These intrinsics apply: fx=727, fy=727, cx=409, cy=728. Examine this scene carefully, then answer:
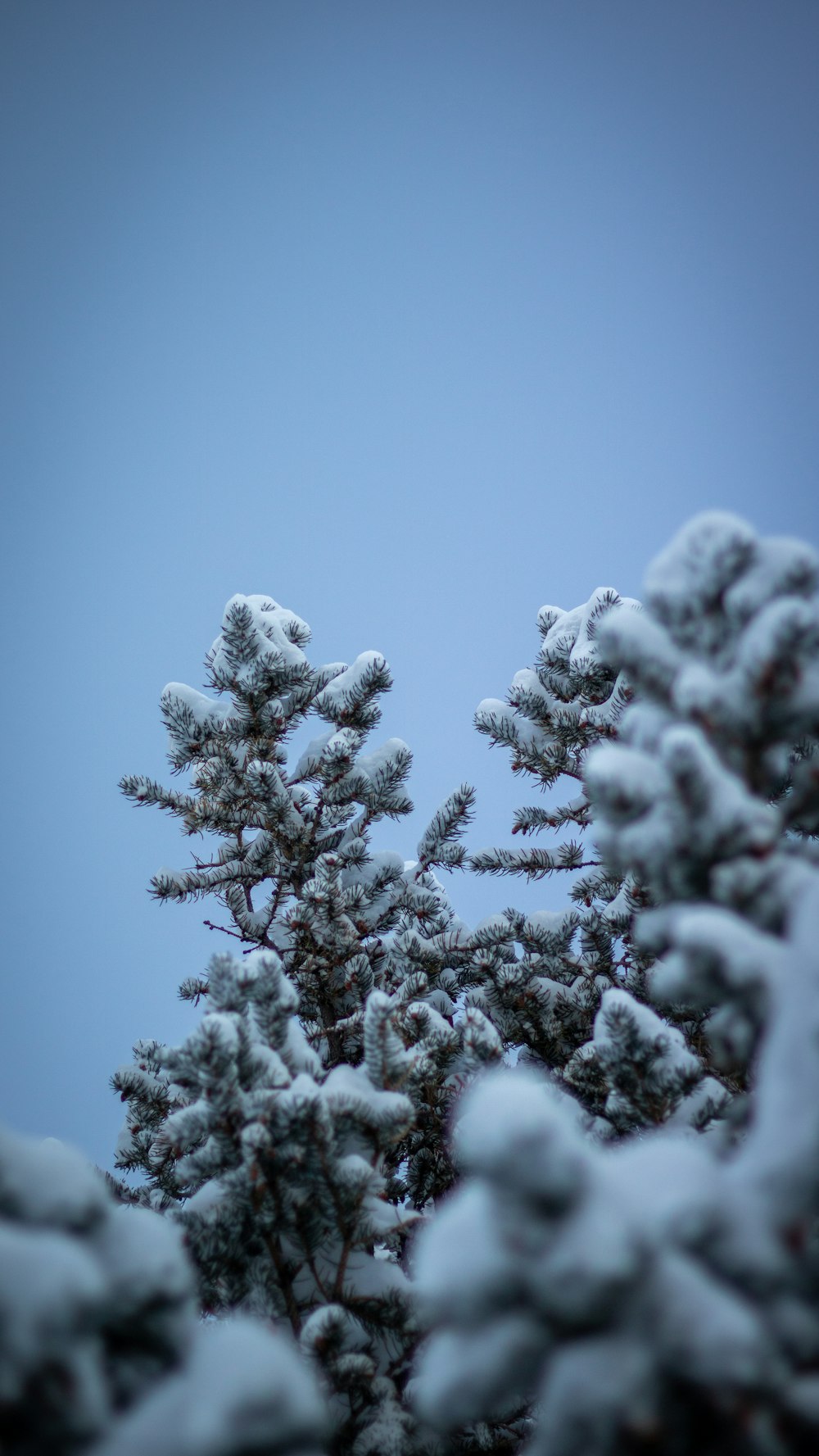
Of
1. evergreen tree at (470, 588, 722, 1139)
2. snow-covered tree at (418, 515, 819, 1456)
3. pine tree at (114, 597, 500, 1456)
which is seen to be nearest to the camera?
snow-covered tree at (418, 515, 819, 1456)

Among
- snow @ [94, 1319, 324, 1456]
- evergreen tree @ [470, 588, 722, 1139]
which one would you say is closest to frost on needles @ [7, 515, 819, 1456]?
snow @ [94, 1319, 324, 1456]

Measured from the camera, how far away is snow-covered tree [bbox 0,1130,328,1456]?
3.11 ft

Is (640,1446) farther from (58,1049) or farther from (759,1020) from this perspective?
(58,1049)

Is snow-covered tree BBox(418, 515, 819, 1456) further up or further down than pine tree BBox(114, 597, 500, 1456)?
further down

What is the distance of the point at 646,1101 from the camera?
2.35 meters

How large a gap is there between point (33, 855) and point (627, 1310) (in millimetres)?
106548

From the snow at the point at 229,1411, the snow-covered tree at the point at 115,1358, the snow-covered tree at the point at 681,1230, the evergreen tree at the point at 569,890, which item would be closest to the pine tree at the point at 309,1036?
the evergreen tree at the point at 569,890

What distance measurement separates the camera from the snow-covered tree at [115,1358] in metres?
0.95

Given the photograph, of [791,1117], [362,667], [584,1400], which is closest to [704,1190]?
[791,1117]

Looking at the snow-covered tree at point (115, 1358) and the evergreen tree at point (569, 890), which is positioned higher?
the evergreen tree at point (569, 890)

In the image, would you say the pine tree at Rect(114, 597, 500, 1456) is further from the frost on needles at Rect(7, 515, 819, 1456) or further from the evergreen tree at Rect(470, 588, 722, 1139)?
the evergreen tree at Rect(470, 588, 722, 1139)

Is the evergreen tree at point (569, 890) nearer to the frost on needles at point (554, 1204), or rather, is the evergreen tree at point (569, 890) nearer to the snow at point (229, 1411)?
the frost on needles at point (554, 1204)

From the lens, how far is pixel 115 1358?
118 centimetres

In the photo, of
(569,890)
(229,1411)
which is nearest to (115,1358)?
(229,1411)
